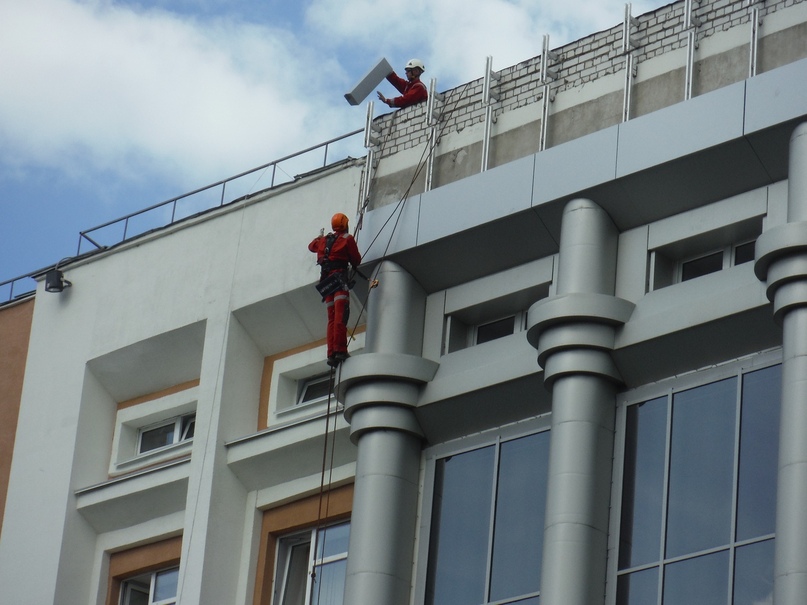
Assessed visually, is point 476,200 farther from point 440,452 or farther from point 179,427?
point 179,427

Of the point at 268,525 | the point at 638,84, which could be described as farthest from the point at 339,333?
the point at 638,84

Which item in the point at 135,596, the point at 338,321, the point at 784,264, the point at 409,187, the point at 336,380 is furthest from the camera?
the point at 135,596

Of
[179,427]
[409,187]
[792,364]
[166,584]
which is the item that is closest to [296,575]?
[166,584]

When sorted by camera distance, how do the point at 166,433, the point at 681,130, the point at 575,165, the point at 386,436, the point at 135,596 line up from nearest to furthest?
the point at 681,130
the point at 575,165
the point at 386,436
the point at 135,596
the point at 166,433

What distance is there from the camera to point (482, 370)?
88.2 ft

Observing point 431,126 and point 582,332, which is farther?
point 431,126

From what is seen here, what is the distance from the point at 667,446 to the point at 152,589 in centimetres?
993

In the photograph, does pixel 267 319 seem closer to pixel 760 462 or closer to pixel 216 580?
pixel 216 580

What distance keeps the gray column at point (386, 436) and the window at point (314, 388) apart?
8.57ft

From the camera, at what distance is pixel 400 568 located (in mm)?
26500

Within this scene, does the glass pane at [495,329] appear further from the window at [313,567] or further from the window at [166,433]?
the window at [166,433]

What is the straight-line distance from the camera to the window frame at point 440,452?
26.5 metres

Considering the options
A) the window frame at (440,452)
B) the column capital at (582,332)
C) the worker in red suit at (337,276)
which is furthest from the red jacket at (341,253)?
the column capital at (582,332)

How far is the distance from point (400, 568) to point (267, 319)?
5.62 meters
